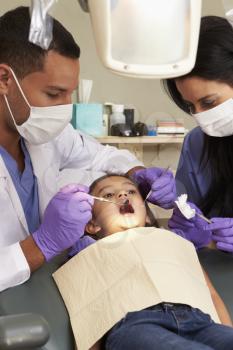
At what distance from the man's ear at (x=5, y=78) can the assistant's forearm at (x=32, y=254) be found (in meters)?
0.55

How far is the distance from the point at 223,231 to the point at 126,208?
36cm

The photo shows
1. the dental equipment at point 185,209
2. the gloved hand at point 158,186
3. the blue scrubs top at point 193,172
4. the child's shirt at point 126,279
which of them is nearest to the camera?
the child's shirt at point 126,279

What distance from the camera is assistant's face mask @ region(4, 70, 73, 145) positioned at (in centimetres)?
156

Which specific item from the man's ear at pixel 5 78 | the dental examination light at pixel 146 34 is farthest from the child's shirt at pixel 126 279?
the dental examination light at pixel 146 34

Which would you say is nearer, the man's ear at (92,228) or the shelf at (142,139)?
the man's ear at (92,228)

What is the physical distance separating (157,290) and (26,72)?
0.87m

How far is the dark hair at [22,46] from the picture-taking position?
1512mm

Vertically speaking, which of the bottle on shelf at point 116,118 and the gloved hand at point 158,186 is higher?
the bottle on shelf at point 116,118

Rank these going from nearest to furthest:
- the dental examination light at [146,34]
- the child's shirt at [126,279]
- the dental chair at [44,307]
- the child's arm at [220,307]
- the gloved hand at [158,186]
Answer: the dental examination light at [146,34], the dental chair at [44,307], the child's shirt at [126,279], the child's arm at [220,307], the gloved hand at [158,186]

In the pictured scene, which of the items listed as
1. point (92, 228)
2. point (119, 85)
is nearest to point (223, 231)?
point (92, 228)

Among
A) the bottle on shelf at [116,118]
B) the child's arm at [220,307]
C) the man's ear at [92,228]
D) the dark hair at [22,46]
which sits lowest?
the child's arm at [220,307]

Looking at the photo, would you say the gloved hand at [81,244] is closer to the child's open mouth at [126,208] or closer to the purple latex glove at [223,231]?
the child's open mouth at [126,208]

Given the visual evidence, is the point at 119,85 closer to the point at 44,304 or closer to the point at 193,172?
the point at 193,172

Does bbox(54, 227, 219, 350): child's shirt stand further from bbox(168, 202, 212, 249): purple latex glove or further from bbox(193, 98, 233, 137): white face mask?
bbox(193, 98, 233, 137): white face mask
